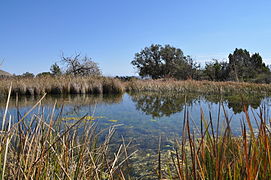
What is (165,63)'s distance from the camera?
2689 cm

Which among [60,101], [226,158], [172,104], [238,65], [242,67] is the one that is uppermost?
[242,67]

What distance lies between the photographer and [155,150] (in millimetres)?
2473

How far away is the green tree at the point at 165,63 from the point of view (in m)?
26.2

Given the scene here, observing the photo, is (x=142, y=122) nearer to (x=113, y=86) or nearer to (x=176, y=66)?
(x=113, y=86)

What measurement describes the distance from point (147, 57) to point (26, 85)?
20.3m

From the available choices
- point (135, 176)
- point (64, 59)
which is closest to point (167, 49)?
point (64, 59)

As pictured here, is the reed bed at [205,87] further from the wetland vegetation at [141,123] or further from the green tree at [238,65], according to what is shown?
the green tree at [238,65]

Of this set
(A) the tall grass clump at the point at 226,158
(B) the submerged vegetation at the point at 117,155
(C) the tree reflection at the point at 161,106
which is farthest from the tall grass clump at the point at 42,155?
(C) the tree reflection at the point at 161,106

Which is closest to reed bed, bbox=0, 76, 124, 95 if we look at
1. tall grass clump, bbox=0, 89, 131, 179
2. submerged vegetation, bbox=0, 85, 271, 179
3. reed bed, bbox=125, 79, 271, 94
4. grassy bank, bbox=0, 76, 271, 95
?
grassy bank, bbox=0, 76, 271, 95

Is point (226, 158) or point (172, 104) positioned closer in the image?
point (226, 158)

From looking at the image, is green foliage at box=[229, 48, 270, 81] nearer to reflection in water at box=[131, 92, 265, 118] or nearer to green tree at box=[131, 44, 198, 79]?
reflection in water at box=[131, 92, 265, 118]

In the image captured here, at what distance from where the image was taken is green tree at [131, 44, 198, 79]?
26219mm

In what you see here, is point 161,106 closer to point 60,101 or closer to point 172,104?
point 172,104

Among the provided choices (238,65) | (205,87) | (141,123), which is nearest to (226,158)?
(141,123)
